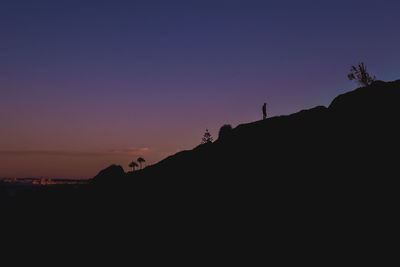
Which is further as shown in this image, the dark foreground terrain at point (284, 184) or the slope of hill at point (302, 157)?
the slope of hill at point (302, 157)

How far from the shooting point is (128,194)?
26906mm

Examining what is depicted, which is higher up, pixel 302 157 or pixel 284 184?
pixel 302 157

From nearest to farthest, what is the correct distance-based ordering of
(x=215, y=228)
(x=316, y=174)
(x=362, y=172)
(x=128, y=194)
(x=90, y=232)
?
(x=362, y=172) < (x=316, y=174) < (x=215, y=228) < (x=90, y=232) < (x=128, y=194)

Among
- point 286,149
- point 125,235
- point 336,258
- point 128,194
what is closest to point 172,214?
point 125,235

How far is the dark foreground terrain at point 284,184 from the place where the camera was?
1506 centimetres

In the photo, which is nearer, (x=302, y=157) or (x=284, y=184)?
(x=284, y=184)

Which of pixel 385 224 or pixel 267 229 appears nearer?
pixel 385 224

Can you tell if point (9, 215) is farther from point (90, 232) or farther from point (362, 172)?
point (362, 172)

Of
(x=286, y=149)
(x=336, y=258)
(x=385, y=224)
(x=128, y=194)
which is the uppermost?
(x=286, y=149)

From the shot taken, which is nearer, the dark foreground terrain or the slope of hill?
the dark foreground terrain

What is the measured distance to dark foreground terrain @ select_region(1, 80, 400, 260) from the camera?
15.1m

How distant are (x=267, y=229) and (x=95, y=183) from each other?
2169cm

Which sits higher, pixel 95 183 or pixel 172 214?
pixel 95 183

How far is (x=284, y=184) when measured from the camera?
18.4m
